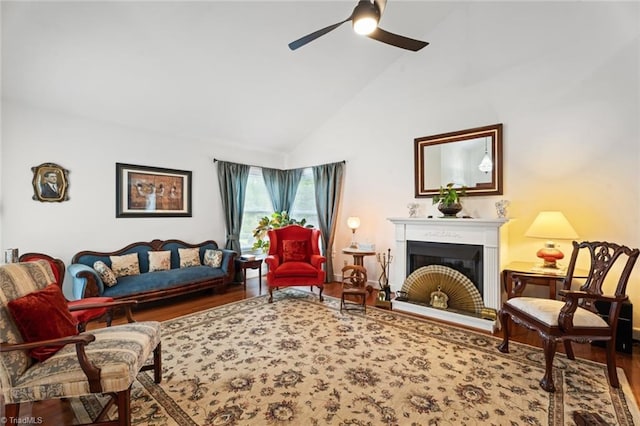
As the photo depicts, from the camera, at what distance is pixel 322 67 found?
4.14m

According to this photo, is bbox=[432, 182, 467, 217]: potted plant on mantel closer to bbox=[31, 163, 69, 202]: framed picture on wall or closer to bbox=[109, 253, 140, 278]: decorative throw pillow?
bbox=[109, 253, 140, 278]: decorative throw pillow

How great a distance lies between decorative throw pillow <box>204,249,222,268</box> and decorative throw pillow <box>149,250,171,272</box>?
0.54 m

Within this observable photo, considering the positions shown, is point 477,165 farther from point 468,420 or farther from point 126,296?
point 126,296

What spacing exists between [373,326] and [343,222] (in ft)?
7.88

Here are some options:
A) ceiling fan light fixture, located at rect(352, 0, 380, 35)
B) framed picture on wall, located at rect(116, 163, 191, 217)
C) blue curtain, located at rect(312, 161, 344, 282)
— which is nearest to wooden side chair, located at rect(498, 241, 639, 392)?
ceiling fan light fixture, located at rect(352, 0, 380, 35)

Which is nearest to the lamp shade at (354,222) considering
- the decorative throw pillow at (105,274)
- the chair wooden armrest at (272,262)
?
the chair wooden armrest at (272,262)

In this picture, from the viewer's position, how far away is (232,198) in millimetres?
5250

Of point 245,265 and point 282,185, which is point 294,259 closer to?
point 245,265

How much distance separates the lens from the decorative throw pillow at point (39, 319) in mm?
1561

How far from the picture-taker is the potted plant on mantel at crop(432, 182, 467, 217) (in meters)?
3.72

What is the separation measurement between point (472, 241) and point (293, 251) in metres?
2.49

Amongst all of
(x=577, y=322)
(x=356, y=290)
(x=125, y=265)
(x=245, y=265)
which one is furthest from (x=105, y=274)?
(x=577, y=322)

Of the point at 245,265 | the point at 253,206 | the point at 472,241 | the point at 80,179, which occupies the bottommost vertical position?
the point at 245,265

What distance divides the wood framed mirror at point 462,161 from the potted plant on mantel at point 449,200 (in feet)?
0.59
